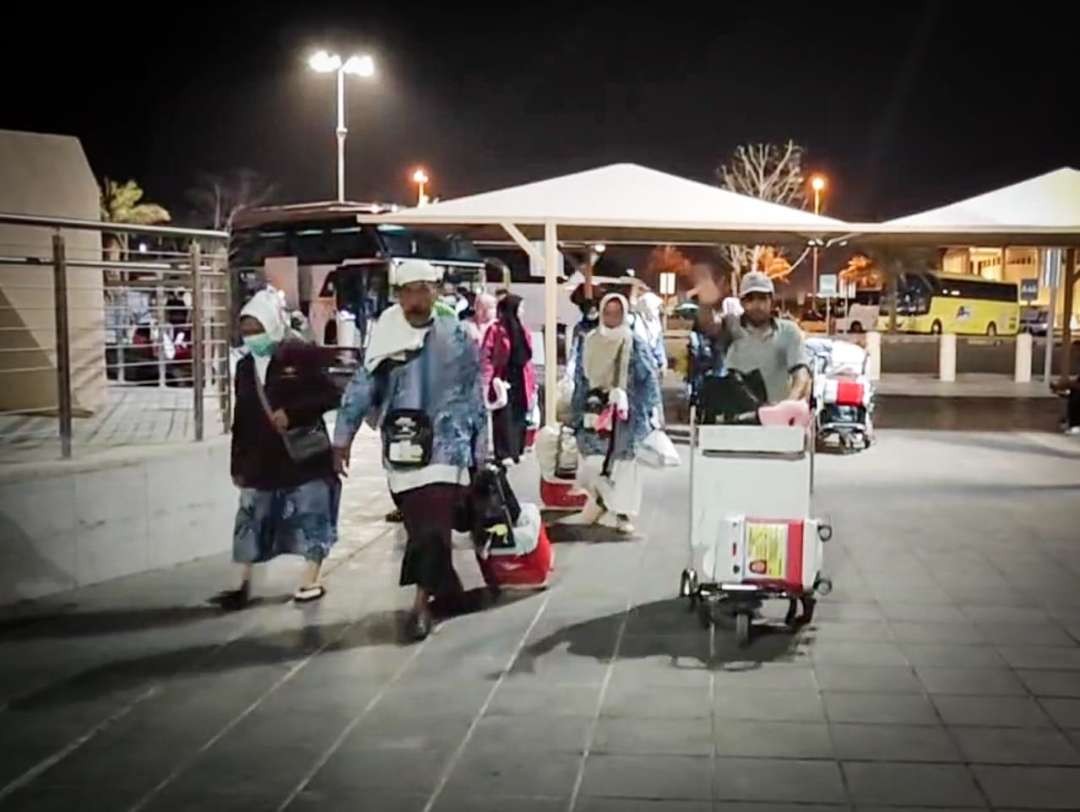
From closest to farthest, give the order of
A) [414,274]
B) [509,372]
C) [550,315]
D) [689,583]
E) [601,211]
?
[414,274]
[689,583]
[509,372]
[601,211]
[550,315]

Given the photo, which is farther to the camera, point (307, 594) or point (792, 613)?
point (307, 594)

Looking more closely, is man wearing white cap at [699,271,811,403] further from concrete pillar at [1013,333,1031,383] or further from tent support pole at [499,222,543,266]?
concrete pillar at [1013,333,1031,383]

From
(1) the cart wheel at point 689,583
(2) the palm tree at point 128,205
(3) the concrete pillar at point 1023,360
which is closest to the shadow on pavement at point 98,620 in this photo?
(1) the cart wheel at point 689,583

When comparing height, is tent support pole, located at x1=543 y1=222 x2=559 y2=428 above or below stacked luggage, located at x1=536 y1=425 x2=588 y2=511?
above

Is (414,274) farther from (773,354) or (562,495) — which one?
(562,495)

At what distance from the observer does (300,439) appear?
6879mm

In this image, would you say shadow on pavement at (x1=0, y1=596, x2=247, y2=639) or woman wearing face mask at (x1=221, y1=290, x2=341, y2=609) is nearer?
shadow on pavement at (x1=0, y1=596, x2=247, y2=639)

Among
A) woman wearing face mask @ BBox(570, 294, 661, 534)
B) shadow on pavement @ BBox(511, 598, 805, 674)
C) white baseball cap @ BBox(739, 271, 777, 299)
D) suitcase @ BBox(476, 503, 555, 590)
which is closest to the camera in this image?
shadow on pavement @ BBox(511, 598, 805, 674)

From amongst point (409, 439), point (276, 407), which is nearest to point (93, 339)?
point (276, 407)

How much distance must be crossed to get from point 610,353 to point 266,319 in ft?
9.09

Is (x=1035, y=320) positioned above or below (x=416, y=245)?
below

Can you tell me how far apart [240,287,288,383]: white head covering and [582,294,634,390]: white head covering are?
2586 mm

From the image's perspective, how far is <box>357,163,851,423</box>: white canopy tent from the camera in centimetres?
1273

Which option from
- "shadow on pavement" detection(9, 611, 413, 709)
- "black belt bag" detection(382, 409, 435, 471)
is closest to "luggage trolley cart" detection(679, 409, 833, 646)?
"black belt bag" detection(382, 409, 435, 471)
